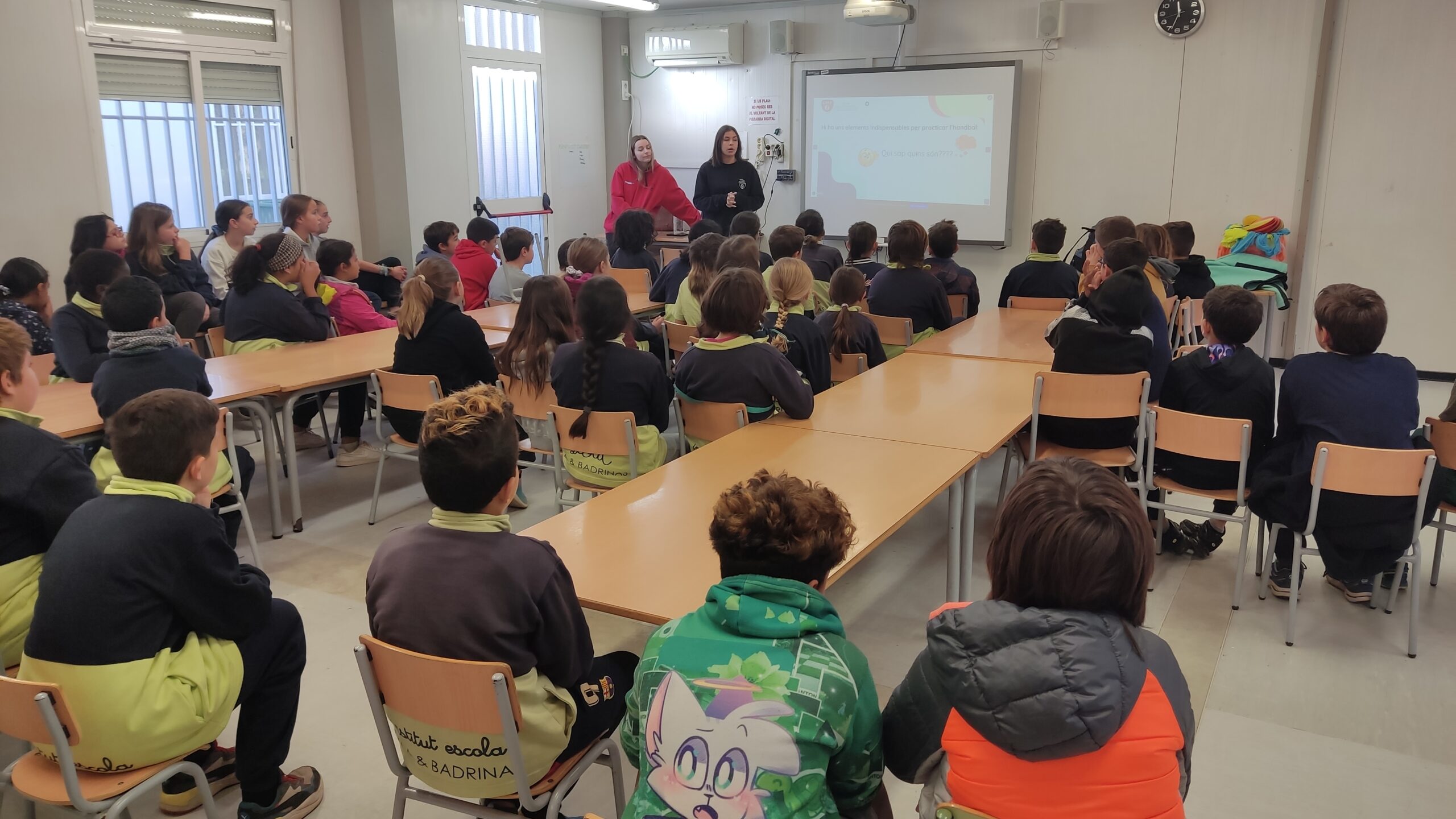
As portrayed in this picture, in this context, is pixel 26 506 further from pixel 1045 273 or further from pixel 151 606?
pixel 1045 273

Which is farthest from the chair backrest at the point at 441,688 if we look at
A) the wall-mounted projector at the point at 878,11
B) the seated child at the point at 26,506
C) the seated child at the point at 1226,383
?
the wall-mounted projector at the point at 878,11

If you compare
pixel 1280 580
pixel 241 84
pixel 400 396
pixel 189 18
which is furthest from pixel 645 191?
pixel 1280 580

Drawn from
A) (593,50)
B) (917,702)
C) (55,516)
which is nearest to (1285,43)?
(593,50)

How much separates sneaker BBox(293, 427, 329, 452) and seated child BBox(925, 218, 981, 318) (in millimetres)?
A: 3498

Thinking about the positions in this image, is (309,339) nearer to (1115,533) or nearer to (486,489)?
(486,489)

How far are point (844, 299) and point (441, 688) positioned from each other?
3.05m

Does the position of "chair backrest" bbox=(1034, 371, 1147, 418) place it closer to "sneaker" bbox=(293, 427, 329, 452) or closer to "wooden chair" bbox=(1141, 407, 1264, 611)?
"wooden chair" bbox=(1141, 407, 1264, 611)

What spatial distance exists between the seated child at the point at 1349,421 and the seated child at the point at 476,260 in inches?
170

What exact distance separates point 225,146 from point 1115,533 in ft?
23.5

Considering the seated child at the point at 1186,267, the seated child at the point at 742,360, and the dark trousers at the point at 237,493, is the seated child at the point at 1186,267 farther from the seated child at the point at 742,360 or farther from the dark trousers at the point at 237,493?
the dark trousers at the point at 237,493

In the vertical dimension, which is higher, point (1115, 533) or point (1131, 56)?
point (1131, 56)

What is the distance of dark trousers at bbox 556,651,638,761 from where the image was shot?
6.38 ft

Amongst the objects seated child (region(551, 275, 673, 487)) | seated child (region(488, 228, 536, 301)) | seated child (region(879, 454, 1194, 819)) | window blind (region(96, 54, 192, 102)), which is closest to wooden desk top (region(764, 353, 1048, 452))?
seated child (region(551, 275, 673, 487))

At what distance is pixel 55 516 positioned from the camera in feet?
7.46
